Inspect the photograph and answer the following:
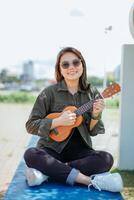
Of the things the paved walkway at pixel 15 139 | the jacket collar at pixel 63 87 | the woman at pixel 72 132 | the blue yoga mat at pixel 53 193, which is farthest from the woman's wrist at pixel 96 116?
the paved walkway at pixel 15 139

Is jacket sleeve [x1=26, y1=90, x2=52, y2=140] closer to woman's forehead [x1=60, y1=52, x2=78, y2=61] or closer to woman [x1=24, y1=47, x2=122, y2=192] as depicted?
woman [x1=24, y1=47, x2=122, y2=192]

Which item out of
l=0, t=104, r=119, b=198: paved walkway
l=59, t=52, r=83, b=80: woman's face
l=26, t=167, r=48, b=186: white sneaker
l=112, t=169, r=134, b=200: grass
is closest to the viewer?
l=26, t=167, r=48, b=186: white sneaker

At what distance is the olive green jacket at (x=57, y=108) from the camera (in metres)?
4.16

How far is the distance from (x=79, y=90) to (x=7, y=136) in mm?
4446

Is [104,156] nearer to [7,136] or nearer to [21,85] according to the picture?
[7,136]

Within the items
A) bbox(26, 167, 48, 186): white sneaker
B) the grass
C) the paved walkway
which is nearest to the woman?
bbox(26, 167, 48, 186): white sneaker

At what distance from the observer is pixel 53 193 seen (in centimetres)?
375

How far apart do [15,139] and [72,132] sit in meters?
4.10

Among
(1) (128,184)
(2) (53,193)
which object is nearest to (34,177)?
(2) (53,193)

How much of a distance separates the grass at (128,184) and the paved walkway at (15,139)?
47 cm

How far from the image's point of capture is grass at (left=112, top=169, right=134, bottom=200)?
4.88 m

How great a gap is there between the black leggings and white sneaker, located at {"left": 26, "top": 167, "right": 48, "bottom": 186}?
0.14 feet

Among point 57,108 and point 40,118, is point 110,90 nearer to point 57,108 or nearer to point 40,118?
point 57,108

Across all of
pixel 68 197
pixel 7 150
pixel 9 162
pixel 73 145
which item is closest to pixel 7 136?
pixel 7 150
